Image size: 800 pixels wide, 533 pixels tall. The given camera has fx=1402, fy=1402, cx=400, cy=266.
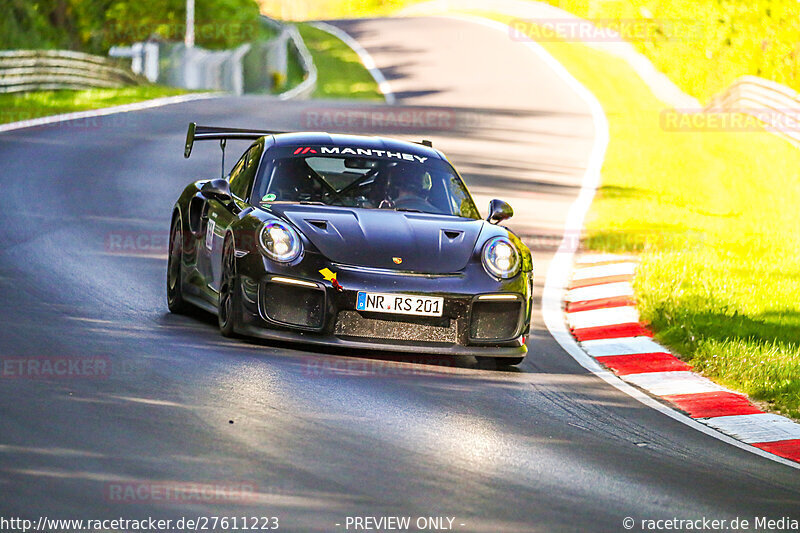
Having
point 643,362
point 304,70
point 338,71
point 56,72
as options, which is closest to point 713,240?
point 643,362

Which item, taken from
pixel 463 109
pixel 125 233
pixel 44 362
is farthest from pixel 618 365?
pixel 463 109

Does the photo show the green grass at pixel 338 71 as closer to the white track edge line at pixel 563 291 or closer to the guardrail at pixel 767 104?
the guardrail at pixel 767 104

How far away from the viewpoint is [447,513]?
18.4 ft

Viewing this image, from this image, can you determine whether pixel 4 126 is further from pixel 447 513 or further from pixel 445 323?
pixel 447 513

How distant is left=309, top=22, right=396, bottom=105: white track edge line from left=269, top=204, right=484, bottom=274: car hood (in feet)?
94.2

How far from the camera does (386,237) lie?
29.0ft

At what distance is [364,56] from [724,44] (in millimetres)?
15685

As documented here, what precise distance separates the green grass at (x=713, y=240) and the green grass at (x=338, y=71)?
11.8 m

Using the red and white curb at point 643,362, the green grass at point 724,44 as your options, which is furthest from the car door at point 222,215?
the green grass at point 724,44

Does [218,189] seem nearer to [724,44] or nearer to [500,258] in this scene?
[500,258]

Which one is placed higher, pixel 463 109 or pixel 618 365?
pixel 618 365

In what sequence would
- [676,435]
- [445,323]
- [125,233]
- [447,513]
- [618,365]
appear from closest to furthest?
[447,513] → [676,435] → [445,323] → [618,365] → [125,233]

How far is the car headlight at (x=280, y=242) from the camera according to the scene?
8.59m

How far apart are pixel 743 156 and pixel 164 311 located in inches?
710
